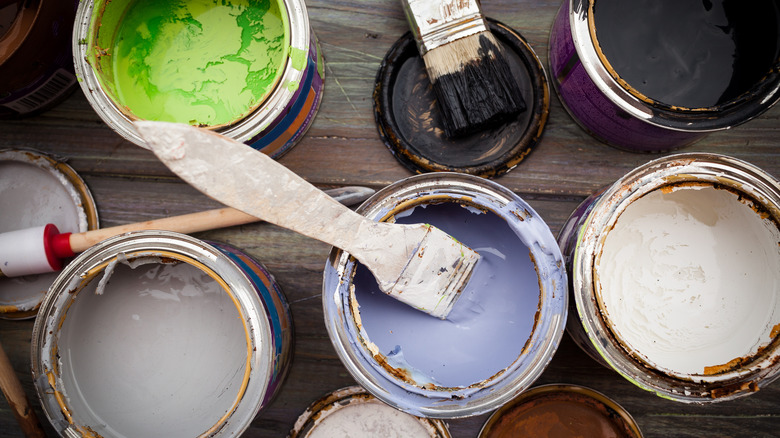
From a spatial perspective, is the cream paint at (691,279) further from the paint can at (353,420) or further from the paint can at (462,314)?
the paint can at (353,420)

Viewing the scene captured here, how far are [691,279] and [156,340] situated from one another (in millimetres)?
1286

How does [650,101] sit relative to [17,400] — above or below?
above

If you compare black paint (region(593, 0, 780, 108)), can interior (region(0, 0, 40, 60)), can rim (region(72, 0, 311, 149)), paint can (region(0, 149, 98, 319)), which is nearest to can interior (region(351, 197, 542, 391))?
can rim (region(72, 0, 311, 149))

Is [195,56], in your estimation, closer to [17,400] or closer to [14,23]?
[14,23]

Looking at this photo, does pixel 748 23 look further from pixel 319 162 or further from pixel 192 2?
pixel 192 2

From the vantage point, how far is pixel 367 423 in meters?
1.28

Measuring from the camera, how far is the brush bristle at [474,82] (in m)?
1.15

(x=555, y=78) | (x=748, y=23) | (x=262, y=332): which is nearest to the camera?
(x=262, y=332)

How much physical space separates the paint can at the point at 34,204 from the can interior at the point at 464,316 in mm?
866

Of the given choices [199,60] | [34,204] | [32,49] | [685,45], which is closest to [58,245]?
[34,204]

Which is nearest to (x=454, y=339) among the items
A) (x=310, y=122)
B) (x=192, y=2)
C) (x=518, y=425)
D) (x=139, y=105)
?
(x=518, y=425)

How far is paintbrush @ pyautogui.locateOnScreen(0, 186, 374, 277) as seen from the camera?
1.17 metres

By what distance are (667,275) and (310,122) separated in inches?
38.4

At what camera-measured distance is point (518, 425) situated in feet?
4.14
